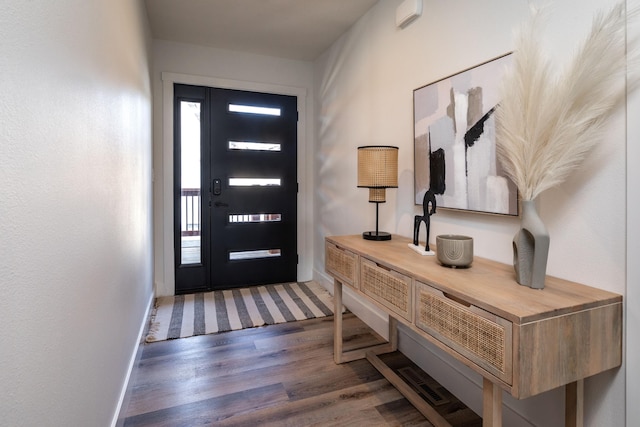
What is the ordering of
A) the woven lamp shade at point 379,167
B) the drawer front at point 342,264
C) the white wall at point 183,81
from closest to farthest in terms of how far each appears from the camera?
1. the drawer front at point 342,264
2. the woven lamp shade at point 379,167
3. the white wall at point 183,81

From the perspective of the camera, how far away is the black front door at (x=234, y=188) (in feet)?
11.6

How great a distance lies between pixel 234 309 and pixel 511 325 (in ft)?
8.38

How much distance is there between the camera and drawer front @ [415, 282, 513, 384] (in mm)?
1019

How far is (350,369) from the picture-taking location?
213 centimetres

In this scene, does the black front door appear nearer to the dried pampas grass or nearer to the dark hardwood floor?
the dark hardwood floor

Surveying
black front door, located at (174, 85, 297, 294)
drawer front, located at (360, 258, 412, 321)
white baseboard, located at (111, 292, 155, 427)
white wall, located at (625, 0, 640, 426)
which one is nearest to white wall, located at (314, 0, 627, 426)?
white wall, located at (625, 0, 640, 426)

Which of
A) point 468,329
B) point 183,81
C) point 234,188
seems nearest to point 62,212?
point 468,329

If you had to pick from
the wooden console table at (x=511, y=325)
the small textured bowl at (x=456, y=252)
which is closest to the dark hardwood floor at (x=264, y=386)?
the wooden console table at (x=511, y=325)

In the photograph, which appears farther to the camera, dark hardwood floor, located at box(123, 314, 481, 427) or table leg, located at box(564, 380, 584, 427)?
dark hardwood floor, located at box(123, 314, 481, 427)

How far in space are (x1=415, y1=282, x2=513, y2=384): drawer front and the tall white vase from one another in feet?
0.86

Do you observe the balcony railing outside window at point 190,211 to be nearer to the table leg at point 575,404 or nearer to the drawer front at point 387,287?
the drawer front at point 387,287

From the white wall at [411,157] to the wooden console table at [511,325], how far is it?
133 mm

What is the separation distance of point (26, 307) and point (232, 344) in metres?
1.91

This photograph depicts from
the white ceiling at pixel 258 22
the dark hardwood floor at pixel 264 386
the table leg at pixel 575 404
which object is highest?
the white ceiling at pixel 258 22
